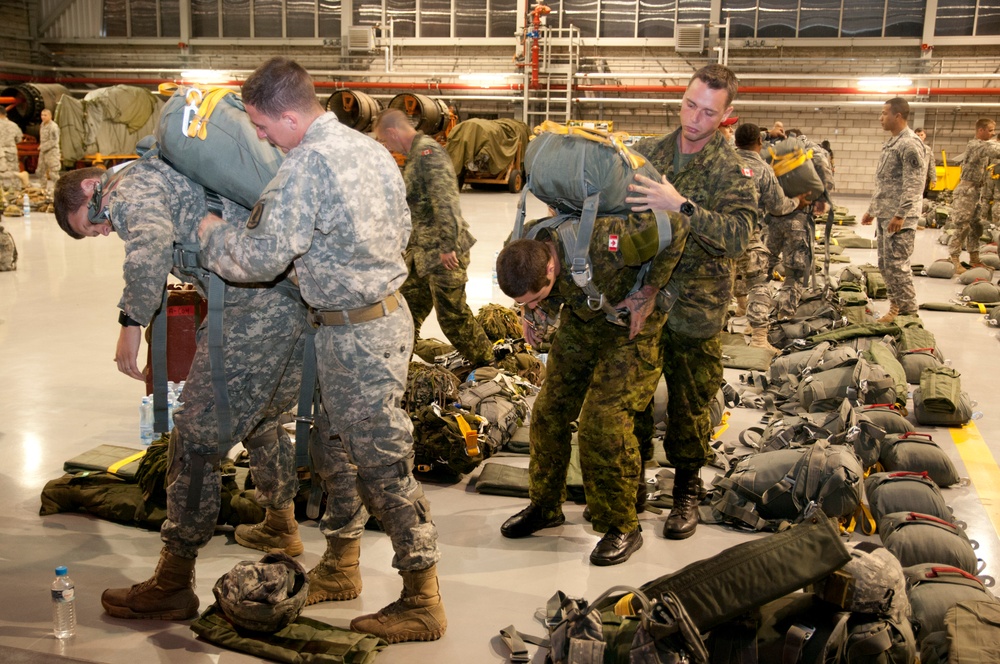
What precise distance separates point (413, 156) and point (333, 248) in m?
2.99

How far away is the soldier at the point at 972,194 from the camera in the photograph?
11.6 meters

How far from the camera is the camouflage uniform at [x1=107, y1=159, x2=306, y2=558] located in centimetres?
313

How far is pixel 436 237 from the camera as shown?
5.87 meters

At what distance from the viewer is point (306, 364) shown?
3324mm

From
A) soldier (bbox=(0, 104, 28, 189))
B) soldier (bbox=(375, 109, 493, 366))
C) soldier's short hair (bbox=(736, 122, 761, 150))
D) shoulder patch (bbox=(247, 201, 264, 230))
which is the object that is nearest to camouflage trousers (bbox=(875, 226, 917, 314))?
soldier's short hair (bbox=(736, 122, 761, 150))

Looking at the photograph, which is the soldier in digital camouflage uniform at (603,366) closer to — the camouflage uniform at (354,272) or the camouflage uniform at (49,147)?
the camouflage uniform at (354,272)

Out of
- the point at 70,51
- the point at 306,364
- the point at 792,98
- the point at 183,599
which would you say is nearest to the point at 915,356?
the point at 306,364

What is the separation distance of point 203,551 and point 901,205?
7227 millimetres

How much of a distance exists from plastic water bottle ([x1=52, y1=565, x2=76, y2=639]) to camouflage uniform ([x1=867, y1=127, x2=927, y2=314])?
25.2ft

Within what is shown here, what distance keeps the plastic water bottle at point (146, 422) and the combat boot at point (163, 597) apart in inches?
80.8

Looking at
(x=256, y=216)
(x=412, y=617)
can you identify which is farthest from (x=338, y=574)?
(x=256, y=216)

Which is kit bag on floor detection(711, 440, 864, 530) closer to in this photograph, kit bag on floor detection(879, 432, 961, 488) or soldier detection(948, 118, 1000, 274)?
kit bag on floor detection(879, 432, 961, 488)

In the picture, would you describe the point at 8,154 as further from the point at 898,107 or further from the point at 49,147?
the point at 898,107

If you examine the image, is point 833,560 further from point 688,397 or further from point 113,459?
point 113,459
